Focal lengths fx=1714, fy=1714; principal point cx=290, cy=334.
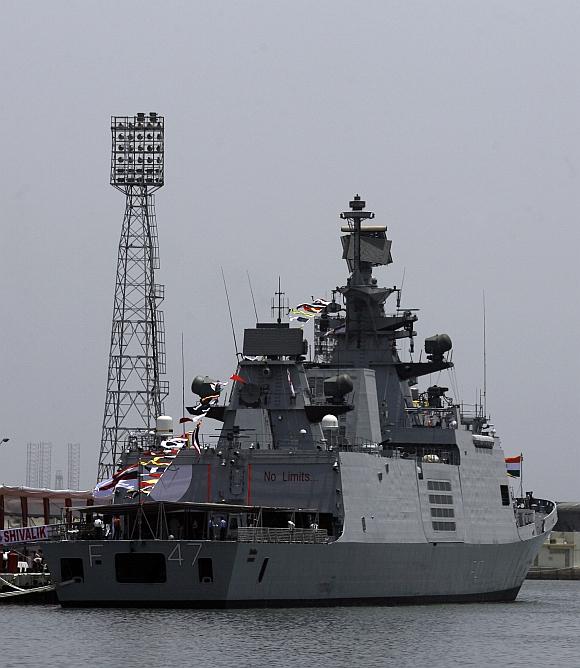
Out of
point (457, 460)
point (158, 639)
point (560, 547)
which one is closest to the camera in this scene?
point (158, 639)

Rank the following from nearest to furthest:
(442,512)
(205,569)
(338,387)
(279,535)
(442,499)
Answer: (205,569) < (279,535) < (338,387) < (442,512) < (442,499)

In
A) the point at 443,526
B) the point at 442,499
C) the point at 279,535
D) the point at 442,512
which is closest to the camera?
the point at 279,535

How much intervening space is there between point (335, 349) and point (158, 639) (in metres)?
21.7

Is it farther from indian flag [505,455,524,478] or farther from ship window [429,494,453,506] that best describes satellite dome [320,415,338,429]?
indian flag [505,455,524,478]

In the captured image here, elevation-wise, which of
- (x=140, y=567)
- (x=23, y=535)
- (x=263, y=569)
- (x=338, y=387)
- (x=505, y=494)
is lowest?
(x=263, y=569)

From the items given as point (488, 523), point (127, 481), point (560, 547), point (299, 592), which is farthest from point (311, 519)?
point (560, 547)

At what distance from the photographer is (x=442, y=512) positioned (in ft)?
188

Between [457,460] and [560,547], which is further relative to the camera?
[560,547]

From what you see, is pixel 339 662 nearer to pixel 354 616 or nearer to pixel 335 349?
pixel 354 616

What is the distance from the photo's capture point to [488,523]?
60.3m

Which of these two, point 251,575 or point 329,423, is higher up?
point 329,423

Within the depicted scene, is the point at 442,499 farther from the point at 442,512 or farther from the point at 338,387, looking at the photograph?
the point at 338,387

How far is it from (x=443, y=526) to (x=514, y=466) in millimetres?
9463

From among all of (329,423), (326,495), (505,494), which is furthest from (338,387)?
(505,494)
